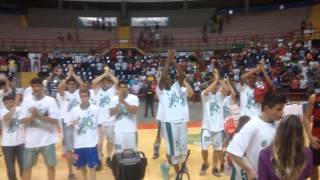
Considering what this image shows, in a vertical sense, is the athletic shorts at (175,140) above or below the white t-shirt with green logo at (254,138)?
below

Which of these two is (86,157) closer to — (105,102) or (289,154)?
(105,102)

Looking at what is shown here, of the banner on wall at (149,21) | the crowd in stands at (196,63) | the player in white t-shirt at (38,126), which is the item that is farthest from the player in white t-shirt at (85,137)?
the banner on wall at (149,21)

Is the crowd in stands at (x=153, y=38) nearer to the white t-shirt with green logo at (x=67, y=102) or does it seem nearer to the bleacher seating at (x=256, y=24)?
the bleacher seating at (x=256, y=24)

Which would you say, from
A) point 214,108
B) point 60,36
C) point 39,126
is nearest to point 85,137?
point 39,126

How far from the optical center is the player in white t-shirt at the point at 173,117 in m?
7.48

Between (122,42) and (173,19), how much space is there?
511 centimetres

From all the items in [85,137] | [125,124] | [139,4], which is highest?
[139,4]

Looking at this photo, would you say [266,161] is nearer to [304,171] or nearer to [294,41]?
[304,171]

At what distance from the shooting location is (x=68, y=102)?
834cm

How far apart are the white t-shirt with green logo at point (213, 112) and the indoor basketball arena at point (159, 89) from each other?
0.07 ft

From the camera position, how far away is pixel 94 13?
34.8 meters

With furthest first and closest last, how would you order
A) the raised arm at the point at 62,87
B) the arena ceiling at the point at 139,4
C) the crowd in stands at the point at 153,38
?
the arena ceiling at the point at 139,4, the crowd in stands at the point at 153,38, the raised arm at the point at 62,87

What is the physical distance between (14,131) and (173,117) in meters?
2.54

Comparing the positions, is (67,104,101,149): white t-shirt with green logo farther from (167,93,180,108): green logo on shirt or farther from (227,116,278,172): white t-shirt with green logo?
(227,116,278,172): white t-shirt with green logo
